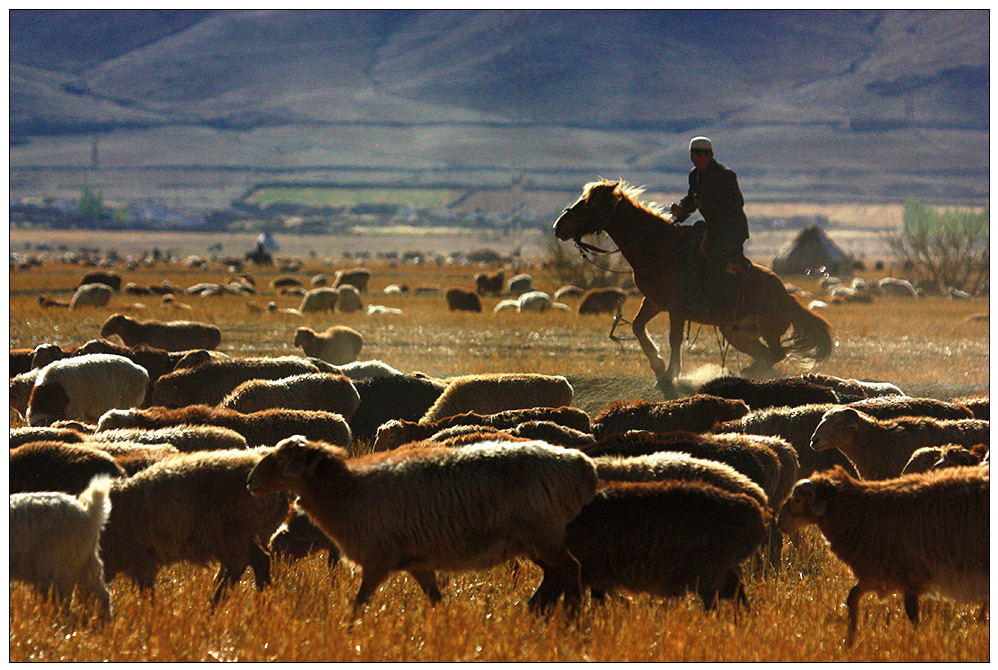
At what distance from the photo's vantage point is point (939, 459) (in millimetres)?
8312

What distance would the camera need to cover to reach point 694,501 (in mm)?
6660

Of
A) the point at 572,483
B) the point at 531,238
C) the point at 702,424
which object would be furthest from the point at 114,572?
the point at 531,238

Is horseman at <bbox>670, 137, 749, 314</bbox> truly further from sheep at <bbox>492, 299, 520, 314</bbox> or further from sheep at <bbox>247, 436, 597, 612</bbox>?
sheep at <bbox>492, 299, 520, 314</bbox>

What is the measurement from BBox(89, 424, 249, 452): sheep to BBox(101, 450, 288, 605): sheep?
170cm

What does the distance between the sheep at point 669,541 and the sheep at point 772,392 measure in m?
5.62

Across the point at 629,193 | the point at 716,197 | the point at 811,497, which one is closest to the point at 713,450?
the point at 811,497

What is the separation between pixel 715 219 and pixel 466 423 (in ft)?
19.2

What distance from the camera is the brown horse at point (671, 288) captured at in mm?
15133

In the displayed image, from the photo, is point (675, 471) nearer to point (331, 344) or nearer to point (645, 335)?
point (645, 335)

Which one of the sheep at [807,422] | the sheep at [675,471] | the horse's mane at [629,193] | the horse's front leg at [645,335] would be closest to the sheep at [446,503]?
the sheep at [675,471]

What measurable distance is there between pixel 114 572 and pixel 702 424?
5.70 meters

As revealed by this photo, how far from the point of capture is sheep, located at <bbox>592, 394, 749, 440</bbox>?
10844 mm

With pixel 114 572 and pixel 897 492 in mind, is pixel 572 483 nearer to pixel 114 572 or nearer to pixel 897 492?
pixel 897 492

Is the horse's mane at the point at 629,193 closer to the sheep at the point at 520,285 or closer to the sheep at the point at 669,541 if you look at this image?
the sheep at the point at 669,541
